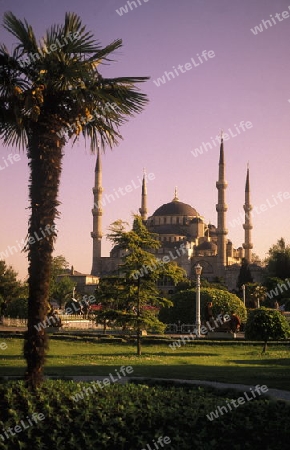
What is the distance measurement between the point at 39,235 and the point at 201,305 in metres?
25.9

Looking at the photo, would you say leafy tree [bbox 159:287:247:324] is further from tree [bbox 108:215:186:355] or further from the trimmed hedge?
the trimmed hedge

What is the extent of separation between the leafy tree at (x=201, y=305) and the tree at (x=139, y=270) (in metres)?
13.3

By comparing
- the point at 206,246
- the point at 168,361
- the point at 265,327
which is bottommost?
the point at 168,361

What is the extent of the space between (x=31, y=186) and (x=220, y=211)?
64944 millimetres

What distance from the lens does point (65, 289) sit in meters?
62.6

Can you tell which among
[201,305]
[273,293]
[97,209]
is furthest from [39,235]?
[97,209]

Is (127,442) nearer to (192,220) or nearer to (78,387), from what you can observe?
(78,387)

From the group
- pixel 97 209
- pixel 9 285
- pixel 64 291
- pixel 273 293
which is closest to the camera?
pixel 9 285

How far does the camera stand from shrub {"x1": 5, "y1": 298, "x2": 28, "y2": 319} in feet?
121

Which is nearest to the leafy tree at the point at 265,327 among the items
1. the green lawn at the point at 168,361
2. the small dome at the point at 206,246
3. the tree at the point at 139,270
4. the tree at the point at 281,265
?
the green lawn at the point at 168,361

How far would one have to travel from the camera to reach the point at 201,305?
33.2 m

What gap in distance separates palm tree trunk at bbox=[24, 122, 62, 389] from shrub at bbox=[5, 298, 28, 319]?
96.1 ft

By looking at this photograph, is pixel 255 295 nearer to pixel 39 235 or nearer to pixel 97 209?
pixel 97 209

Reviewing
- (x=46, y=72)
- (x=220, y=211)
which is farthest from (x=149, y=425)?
(x=220, y=211)
